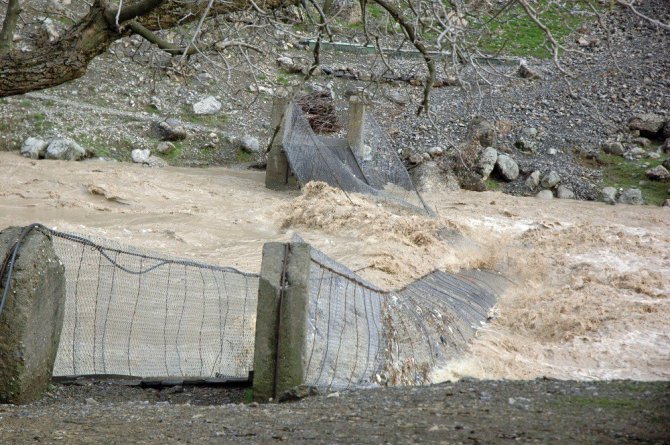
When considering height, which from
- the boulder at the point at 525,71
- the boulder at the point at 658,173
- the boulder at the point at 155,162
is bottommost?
the boulder at the point at 155,162

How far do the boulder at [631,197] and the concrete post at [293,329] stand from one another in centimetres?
1179

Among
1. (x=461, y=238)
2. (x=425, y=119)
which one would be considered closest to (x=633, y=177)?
(x=425, y=119)

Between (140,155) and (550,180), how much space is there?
7.41m

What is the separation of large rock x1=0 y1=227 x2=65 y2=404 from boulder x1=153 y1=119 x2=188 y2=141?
37.8 ft

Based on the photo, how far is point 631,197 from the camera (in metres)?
15.9

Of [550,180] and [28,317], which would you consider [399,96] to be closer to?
[550,180]

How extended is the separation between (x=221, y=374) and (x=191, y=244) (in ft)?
15.3

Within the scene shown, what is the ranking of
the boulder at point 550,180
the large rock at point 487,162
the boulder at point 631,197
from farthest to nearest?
the large rock at point 487,162 < the boulder at point 550,180 < the boulder at point 631,197

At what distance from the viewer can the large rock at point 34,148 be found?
15.1m

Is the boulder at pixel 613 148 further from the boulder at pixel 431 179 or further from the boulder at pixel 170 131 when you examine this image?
the boulder at pixel 170 131

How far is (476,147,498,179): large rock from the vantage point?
1658cm

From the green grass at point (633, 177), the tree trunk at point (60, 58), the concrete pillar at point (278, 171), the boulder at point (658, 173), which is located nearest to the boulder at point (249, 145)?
the concrete pillar at point (278, 171)

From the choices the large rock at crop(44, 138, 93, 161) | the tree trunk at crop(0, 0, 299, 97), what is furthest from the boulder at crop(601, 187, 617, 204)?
the tree trunk at crop(0, 0, 299, 97)

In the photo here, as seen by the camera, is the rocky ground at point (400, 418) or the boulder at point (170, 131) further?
the boulder at point (170, 131)
